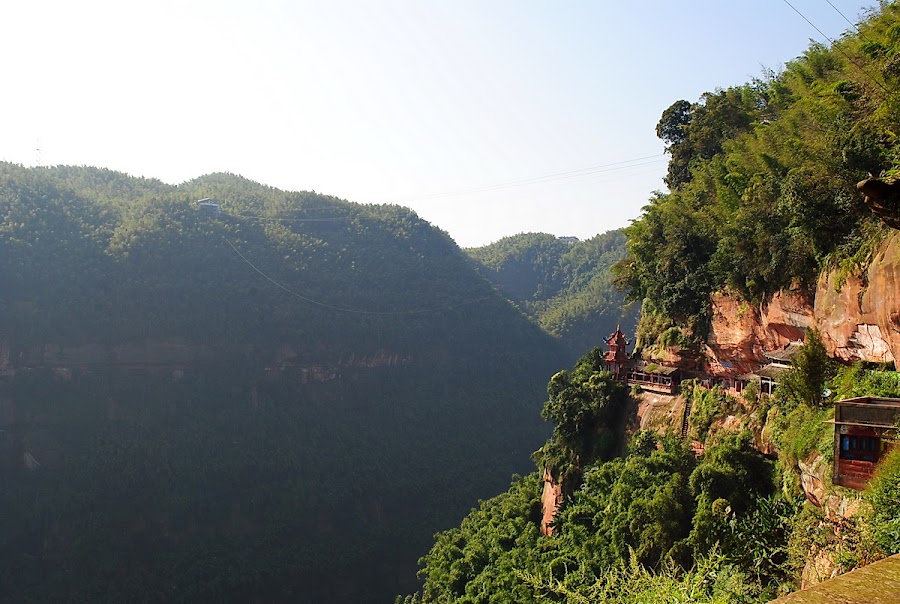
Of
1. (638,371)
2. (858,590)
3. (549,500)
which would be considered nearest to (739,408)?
(638,371)

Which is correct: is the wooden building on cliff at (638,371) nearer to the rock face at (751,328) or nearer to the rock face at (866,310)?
the rock face at (751,328)

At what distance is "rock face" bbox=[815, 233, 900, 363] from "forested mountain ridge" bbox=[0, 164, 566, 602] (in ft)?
115

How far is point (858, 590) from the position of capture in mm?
3035

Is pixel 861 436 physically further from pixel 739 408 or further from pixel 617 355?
pixel 617 355

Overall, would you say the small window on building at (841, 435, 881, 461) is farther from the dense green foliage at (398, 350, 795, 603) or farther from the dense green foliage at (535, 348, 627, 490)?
the dense green foliage at (535, 348, 627, 490)

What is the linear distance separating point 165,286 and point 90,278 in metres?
4.78

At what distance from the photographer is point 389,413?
58.3m

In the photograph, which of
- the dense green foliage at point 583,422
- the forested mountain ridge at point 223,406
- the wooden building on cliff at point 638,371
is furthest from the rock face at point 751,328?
the forested mountain ridge at point 223,406

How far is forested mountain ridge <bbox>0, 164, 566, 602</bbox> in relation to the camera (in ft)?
133

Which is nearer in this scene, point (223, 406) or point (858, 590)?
point (858, 590)

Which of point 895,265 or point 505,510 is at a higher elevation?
point 895,265

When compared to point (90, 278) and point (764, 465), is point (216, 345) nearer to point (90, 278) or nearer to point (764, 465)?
point (90, 278)

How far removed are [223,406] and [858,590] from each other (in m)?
50.5

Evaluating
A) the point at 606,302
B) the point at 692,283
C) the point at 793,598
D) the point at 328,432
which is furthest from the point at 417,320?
the point at 793,598
